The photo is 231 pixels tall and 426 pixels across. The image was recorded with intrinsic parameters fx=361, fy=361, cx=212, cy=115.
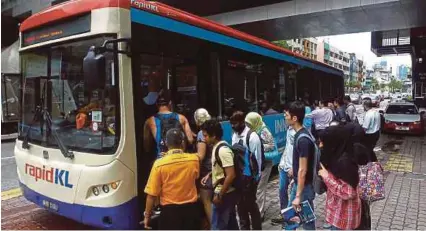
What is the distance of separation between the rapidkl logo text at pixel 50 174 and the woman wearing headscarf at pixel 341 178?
9.05 feet

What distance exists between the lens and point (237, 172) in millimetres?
3494

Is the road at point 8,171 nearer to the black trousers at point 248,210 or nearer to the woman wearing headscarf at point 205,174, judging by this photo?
the woman wearing headscarf at point 205,174

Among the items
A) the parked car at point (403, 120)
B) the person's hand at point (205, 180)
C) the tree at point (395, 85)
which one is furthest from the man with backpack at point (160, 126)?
the tree at point (395, 85)

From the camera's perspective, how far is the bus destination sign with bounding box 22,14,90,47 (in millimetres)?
4074

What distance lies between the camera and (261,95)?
7359 mm

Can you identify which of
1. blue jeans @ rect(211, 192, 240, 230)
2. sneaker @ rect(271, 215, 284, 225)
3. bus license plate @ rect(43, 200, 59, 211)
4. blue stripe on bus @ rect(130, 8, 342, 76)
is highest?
blue stripe on bus @ rect(130, 8, 342, 76)

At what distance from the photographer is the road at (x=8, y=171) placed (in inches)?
276

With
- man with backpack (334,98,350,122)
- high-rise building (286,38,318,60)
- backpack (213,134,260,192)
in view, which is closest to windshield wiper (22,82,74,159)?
backpack (213,134,260,192)

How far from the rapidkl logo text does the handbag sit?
3.05 meters

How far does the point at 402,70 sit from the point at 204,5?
118789 millimetres

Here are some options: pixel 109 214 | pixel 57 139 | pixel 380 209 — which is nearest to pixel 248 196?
pixel 109 214

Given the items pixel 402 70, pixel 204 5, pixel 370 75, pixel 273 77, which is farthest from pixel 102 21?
pixel 370 75

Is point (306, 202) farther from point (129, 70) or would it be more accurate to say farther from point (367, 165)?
point (129, 70)

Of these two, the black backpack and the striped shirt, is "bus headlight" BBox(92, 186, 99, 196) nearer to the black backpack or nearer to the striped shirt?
the black backpack
